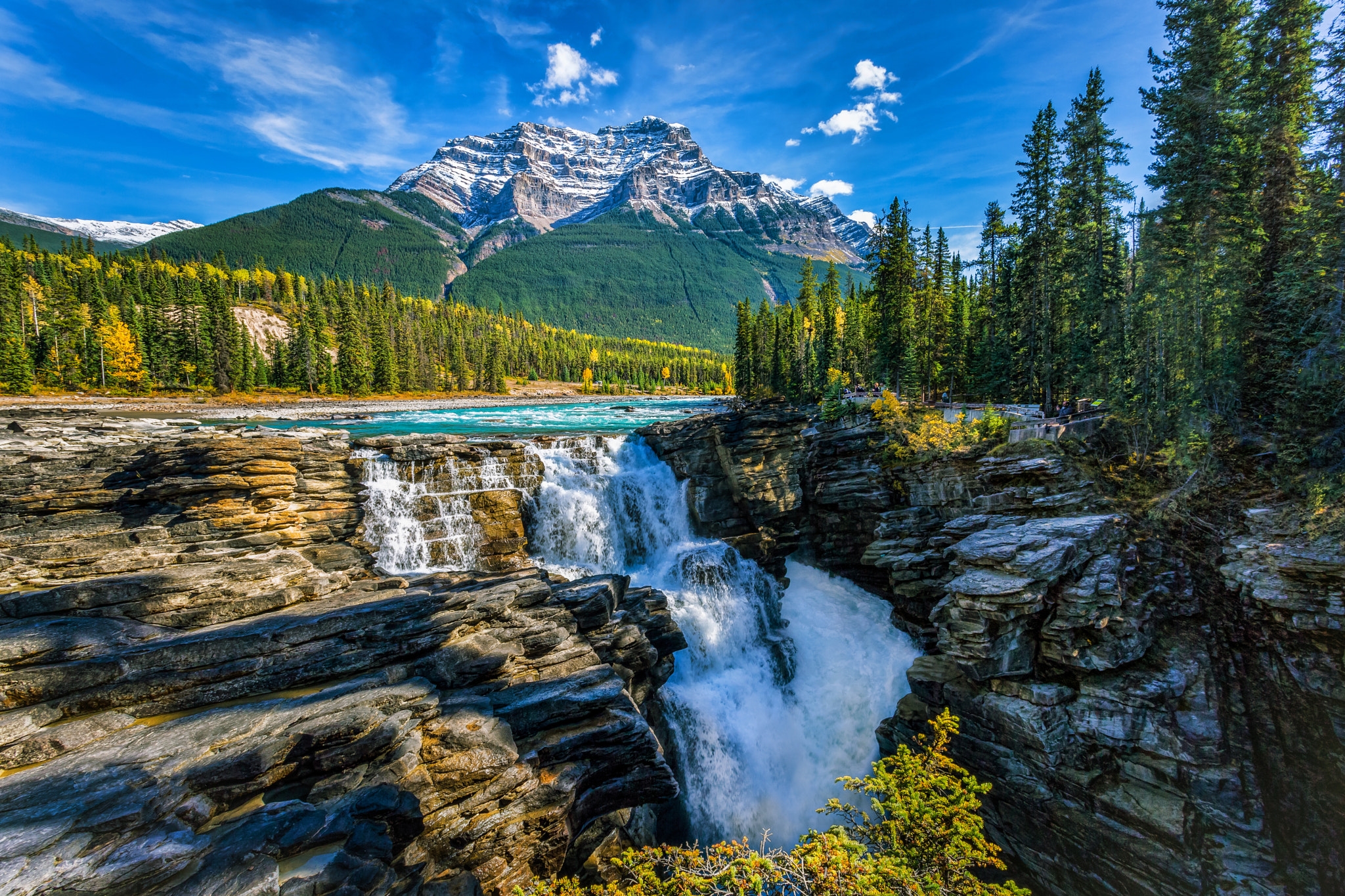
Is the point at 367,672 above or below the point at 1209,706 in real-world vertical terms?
above

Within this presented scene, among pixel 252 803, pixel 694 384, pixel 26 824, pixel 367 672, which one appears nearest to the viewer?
pixel 26 824

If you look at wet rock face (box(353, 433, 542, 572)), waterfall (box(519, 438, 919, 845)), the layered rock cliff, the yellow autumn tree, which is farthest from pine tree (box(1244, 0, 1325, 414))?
the yellow autumn tree

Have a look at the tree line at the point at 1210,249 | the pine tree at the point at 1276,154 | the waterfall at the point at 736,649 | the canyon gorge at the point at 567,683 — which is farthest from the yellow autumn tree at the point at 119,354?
the pine tree at the point at 1276,154

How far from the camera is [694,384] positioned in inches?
5915

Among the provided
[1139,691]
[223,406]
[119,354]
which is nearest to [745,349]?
[1139,691]

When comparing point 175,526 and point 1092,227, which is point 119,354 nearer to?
point 175,526

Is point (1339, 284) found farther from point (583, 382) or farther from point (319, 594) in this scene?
point (583, 382)

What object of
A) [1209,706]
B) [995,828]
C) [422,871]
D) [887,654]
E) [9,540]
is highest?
[9,540]

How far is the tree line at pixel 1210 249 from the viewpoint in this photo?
14.6 metres

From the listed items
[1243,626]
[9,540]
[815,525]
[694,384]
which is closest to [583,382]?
[694,384]

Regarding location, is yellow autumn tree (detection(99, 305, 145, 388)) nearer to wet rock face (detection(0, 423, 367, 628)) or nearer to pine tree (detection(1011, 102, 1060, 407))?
wet rock face (detection(0, 423, 367, 628))

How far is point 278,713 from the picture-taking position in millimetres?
10430

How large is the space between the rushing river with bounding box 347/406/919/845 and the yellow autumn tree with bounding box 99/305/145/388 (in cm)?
7729

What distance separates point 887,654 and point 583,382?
398ft
